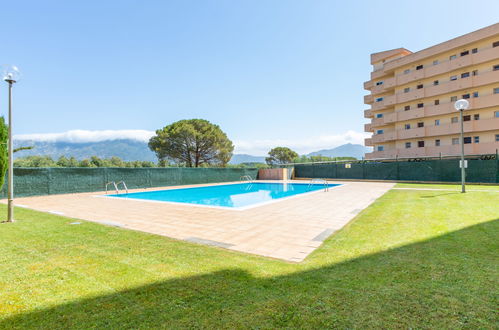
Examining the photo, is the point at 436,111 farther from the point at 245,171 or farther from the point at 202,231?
the point at 202,231

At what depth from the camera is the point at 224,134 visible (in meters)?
39.4

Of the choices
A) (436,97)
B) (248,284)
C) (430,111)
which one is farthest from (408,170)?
(248,284)

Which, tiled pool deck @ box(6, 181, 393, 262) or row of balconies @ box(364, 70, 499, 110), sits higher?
row of balconies @ box(364, 70, 499, 110)

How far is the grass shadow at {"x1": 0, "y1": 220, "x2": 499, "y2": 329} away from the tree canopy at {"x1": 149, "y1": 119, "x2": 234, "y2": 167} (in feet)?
114

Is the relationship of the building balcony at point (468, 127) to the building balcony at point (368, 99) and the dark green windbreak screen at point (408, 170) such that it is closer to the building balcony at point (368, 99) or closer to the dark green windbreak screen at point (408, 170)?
the building balcony at point (368, 99)

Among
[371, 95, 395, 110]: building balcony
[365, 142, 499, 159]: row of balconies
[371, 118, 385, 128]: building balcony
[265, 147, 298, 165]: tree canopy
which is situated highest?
[371, 95, 395, 110]: building balcony

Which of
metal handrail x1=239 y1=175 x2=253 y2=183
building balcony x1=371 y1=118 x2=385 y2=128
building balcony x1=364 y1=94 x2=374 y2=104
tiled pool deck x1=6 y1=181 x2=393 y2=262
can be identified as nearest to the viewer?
tiled pool deck x1=6 y1=181 x2=393 y2=262

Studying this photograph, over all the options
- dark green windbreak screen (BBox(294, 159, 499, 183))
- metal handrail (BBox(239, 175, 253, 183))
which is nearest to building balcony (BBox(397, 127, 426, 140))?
dark green windbreak screen (BBox(294, 159, 499, 183))

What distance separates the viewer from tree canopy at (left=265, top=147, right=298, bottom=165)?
69.1 m

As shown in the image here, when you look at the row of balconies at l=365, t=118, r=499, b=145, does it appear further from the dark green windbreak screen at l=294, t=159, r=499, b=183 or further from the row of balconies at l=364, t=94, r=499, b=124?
the dark green windbreak screen at l=294, t=159, r=499, b=183

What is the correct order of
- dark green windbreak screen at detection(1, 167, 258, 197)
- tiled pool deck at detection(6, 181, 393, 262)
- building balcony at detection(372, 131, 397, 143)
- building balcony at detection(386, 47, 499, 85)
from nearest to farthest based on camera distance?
tiled pool deck at detection(6, 181, 393, 262)
dark green windbreak screen at detection(1, 167, 258, 197)
building balcony at detection(386, 47, 499, 85)
building balcony at detection(372, 131, 397, 143)

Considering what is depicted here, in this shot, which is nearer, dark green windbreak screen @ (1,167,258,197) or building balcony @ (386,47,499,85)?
dark green windbreak screen @ (1,167,258,197)

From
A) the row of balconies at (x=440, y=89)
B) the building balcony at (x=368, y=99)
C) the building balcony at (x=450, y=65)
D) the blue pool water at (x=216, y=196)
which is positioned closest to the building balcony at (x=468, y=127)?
the row of balconies at (x=440, y=89)

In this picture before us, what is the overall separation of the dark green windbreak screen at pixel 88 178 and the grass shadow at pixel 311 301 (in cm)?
1394
